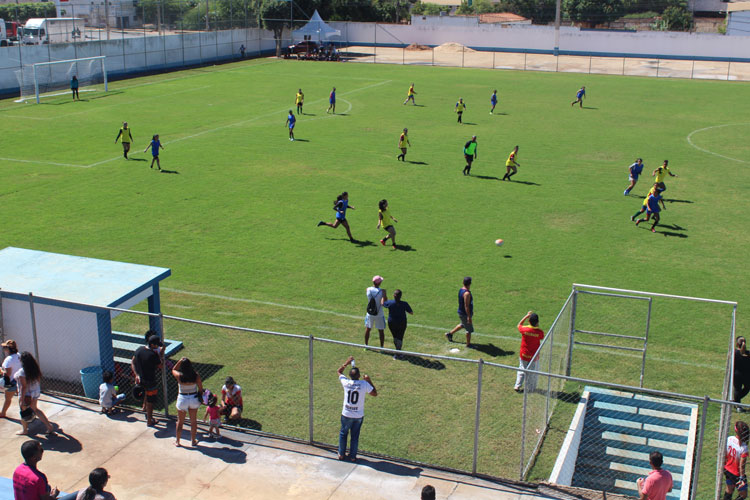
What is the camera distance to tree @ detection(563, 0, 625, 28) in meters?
104

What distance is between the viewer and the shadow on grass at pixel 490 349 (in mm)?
14969

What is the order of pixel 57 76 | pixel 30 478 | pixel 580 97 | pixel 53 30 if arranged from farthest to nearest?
pixel 53 30
pixel 57 76
pixel 580 97
pixel 30 478

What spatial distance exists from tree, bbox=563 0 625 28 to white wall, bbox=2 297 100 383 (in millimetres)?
104520

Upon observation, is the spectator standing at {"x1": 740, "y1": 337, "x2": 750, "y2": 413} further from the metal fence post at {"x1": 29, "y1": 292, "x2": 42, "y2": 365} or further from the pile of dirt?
the pile of dirt

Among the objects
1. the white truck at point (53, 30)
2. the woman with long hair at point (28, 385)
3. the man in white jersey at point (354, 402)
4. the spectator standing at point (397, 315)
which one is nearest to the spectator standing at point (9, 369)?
the woman with long hair at point (28, 385)

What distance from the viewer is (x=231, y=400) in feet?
38.9

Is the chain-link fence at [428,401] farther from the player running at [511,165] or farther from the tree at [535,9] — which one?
the tree at [535,9]

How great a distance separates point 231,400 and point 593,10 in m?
106

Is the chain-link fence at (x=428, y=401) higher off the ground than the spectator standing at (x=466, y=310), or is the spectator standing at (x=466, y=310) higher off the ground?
the spectator standing at (x=466, y=310)

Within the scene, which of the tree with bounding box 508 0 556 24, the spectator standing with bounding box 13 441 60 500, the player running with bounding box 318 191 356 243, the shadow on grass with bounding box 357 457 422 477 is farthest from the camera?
the tree with bounding box 508 0 556 24

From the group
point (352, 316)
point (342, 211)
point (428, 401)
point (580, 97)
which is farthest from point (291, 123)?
point (428, 401)

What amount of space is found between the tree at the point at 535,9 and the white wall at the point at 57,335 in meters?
112

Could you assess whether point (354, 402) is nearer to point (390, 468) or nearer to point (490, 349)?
point (390, 468)

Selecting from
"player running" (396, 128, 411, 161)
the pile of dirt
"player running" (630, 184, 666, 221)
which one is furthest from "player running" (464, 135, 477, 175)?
the pile of dirt
